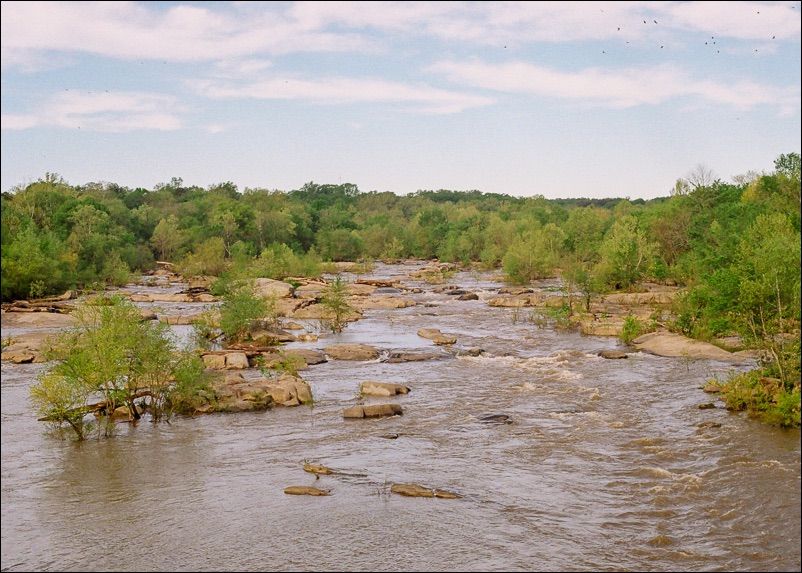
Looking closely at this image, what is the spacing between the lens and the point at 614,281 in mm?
56250

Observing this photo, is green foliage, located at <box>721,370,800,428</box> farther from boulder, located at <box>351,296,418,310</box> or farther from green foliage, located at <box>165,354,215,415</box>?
boulder, located at <box>351,296,418,310</box>

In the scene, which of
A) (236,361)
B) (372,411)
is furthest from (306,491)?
(236,361)

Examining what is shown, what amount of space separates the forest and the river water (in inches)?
161

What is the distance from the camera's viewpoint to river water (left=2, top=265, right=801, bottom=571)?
1467 centimetres

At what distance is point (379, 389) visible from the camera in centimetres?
2714

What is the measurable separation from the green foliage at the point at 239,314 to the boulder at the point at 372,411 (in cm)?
1330

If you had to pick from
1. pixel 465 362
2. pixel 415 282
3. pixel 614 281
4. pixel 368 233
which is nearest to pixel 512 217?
pixel 368 233

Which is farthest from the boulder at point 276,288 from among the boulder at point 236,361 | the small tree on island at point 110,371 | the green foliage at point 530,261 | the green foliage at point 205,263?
the small tree on island at point 110,371

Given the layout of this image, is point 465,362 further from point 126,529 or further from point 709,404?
point 126,529

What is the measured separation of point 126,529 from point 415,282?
58.5 metres

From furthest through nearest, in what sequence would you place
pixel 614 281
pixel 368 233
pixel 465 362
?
pixel 368 233 → pixel 614 281 → pixel 465 362

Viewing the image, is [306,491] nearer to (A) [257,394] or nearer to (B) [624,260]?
(A) [257,394]

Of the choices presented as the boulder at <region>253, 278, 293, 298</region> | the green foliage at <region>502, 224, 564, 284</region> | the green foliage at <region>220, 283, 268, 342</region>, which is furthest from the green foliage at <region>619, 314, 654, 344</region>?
the green foliage at <region>502, 224, 564, 284</region>

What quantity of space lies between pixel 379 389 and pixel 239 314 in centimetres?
1168
